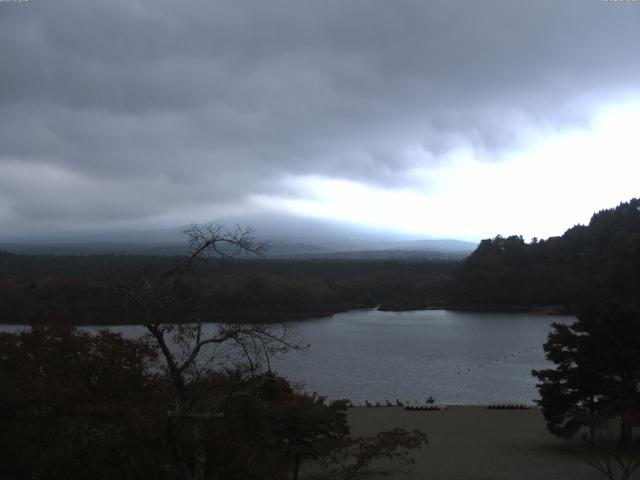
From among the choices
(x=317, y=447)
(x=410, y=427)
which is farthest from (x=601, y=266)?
(x=317, y=447)

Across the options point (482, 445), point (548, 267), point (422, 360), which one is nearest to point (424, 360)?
point (422, 360)

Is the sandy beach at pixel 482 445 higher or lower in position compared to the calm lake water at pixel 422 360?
higher

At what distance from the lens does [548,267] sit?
185ft

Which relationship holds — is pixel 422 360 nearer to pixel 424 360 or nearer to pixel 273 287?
pixel 424 360

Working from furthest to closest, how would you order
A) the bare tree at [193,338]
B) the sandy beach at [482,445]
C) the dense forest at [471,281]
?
the dense forest at [471,281], the sandy beach at [482,445], the bare tree at [193,338]

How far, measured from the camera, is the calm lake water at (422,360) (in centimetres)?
2181

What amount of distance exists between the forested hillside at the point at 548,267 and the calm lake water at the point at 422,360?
6.34 metres

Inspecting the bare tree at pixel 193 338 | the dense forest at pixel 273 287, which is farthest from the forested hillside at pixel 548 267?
the bare tree at pixel 193 338

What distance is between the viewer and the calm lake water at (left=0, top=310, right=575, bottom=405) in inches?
859

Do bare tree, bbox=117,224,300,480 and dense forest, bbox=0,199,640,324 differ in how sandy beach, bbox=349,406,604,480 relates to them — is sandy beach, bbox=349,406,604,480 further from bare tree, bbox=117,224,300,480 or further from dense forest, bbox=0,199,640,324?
dense forest, bbox=0,199,640,324

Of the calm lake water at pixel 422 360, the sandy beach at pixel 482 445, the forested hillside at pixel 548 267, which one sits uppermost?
the forested hillside at pixel 548 267

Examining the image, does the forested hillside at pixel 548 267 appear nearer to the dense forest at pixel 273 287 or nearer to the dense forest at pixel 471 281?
the dense forest at pixel 471 281

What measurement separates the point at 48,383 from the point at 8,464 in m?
0.94

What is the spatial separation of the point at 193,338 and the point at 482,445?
9322 mm
